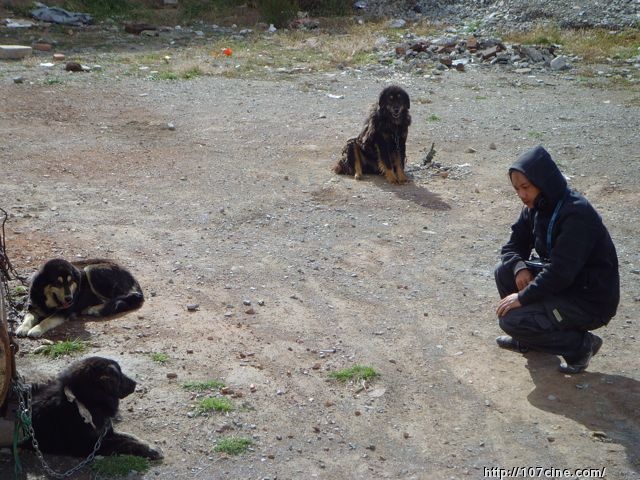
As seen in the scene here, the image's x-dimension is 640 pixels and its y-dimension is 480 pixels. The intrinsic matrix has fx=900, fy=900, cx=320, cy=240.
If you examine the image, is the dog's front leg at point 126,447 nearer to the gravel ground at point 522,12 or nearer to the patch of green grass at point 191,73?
the patch of green grass at point 191,73

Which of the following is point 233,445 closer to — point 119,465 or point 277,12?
point 119,465

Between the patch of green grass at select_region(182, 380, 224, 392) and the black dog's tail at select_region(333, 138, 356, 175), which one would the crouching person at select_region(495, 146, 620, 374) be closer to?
the patch of green grass at select_region(182, 380, 224, 392)

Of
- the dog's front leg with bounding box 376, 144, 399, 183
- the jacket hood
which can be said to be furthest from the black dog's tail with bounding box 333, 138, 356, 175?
the jacket hood

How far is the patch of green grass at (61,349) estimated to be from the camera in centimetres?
624

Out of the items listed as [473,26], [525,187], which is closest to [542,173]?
[525,187]

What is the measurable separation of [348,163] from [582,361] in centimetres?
571

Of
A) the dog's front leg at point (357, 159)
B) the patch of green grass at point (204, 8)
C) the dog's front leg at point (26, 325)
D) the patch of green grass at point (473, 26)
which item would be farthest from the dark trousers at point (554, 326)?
the patch of green grass at point (204, 8)

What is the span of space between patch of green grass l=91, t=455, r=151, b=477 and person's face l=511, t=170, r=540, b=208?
2852mm

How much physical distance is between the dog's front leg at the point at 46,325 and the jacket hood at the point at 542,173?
11.6 ft

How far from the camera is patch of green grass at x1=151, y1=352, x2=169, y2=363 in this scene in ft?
20.3

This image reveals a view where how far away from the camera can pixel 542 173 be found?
5.66 meters

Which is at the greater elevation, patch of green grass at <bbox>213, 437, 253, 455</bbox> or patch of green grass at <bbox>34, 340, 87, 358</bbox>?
patch of green grass at <bbox>34, 340, 87, 358</bbox>

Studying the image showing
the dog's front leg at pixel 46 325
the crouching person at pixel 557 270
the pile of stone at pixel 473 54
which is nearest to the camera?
the crouching person at pixel 557 270

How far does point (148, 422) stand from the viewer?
5.46m
